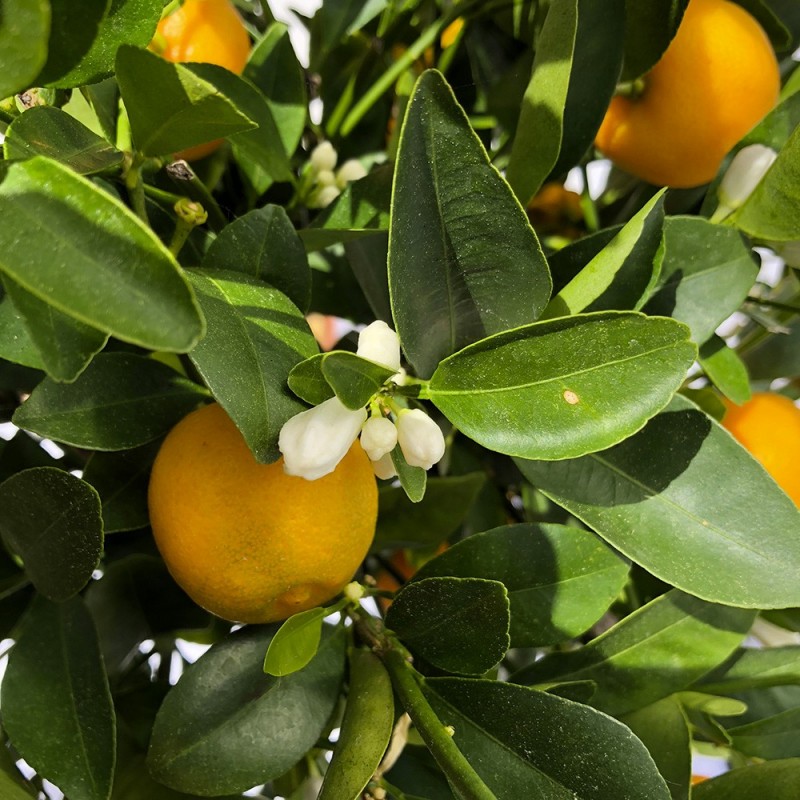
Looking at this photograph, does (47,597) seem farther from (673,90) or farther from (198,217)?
(673,90)

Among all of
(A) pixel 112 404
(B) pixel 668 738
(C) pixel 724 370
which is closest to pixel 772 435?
(C) pixel 724 370

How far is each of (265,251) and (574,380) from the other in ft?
0.53

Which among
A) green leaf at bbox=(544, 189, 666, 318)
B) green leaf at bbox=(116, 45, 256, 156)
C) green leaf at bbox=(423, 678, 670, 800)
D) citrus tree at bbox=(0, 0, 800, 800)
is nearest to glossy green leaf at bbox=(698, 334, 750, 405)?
citrus tree at bbox=(0, 0, 800, 800)

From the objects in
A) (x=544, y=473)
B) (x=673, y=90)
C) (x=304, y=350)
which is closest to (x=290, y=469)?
(x=304, y=350)

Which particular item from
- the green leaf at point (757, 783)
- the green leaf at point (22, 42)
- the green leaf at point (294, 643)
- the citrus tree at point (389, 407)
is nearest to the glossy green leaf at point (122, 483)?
the citrus tree at point (389, 407)

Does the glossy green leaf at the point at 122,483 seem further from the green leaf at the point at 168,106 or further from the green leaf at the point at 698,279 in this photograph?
the green leaf at the point at 698,279

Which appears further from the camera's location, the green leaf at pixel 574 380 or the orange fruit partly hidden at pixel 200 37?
the orange fruit partly hidden at pixel 200 37

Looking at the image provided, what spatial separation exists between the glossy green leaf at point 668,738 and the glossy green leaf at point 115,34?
1.37ft

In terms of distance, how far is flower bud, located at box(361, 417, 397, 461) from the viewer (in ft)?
1.19

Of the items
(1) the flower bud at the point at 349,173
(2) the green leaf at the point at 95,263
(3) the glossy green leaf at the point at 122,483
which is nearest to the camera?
(2) the green leaf at the point at 95,263

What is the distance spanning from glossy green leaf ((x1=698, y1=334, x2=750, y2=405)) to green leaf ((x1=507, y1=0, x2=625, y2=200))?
0.45 ft

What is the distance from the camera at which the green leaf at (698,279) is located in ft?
1.63

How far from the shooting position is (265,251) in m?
0.42

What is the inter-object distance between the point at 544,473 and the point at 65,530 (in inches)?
9.3
